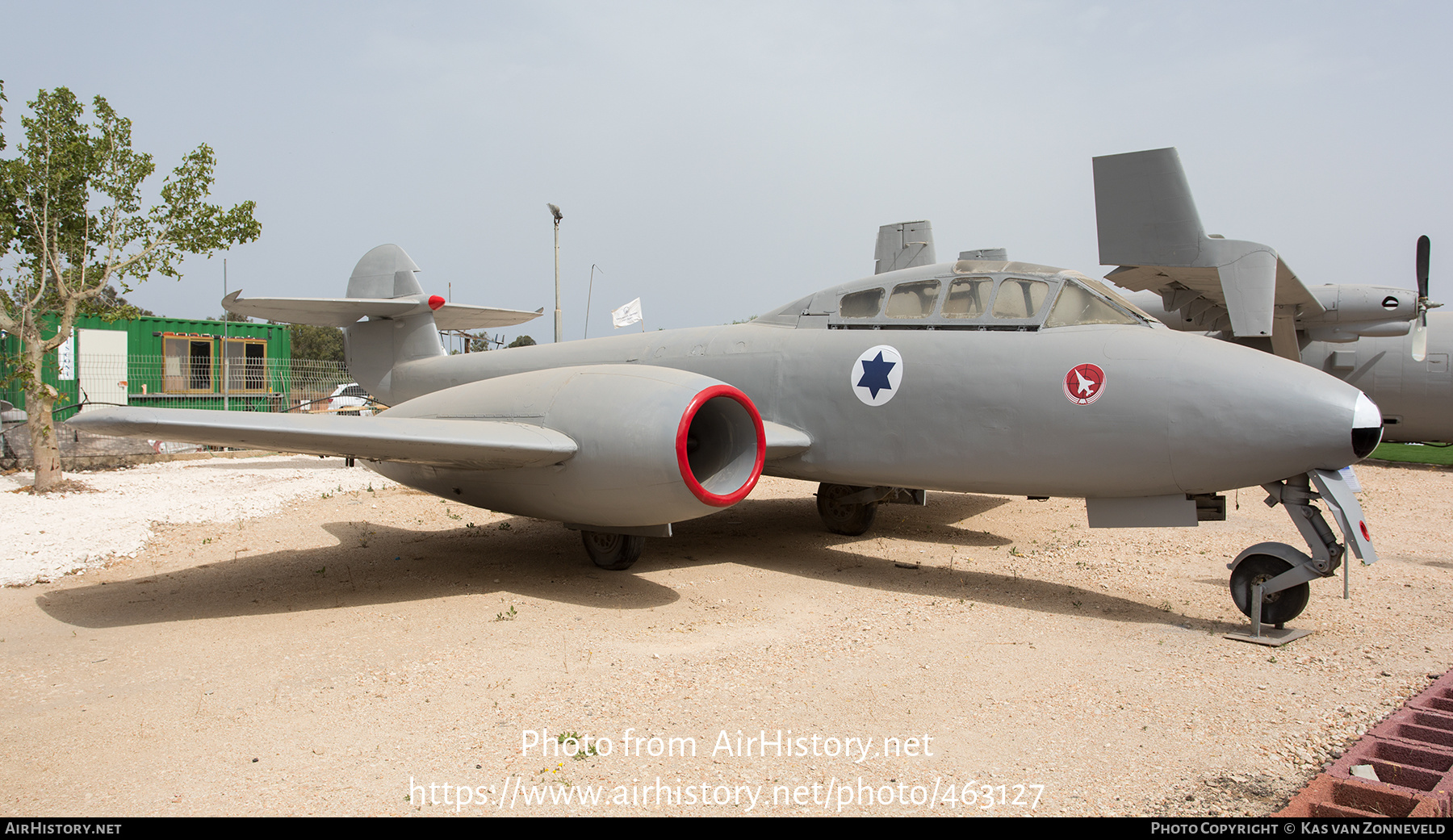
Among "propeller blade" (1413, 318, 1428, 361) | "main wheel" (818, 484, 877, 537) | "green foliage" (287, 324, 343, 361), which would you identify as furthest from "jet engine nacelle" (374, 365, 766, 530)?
"green foliage" (287, 324, 343, 361)

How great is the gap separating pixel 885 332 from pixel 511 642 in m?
3.74

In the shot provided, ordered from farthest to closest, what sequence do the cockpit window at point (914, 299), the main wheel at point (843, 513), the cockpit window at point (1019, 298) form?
the main wheel at point (843, 513) → the cockpit window at point (914, 299) → the cockpit window at point (1019, 298)

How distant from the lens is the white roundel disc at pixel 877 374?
6.49 m

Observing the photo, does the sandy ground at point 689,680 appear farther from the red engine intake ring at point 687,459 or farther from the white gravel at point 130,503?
the red engine intake ring at point 687,459

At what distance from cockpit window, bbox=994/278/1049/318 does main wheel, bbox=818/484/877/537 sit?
9.98ft

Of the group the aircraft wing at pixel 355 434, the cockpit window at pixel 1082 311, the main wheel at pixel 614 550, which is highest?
the cockpit window at pixel 1082 311

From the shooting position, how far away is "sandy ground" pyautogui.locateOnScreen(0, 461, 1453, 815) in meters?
3.19

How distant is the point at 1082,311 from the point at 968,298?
84cm

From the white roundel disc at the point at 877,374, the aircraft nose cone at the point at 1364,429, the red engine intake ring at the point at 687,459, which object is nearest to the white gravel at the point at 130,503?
the red engine intake ring at the point at 687,459

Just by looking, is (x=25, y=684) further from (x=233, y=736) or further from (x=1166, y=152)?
(x=1166, y=152)

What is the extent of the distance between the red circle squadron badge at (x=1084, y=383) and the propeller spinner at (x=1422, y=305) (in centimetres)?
1148

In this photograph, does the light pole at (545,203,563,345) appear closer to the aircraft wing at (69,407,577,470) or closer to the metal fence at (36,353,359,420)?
the metal fence at (36,353,359,420)

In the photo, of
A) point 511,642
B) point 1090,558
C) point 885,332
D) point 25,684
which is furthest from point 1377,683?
point 25,684
